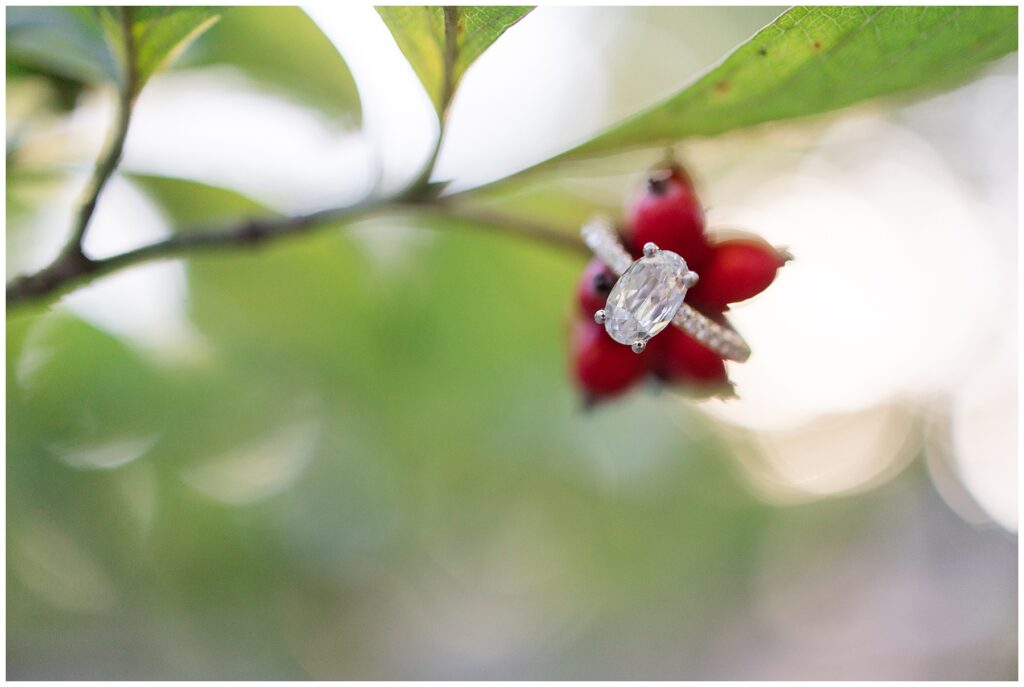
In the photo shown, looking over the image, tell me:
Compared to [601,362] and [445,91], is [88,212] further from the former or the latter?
[601,362]

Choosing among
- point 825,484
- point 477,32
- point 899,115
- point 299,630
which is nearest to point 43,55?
point 477,32

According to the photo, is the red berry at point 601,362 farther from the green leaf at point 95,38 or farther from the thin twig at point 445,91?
the green leaf at point 95,38

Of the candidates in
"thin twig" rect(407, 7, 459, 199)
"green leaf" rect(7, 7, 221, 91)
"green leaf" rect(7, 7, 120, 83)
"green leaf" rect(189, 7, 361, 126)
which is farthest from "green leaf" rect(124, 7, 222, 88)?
"green leaf" rect(189, 7, 361, 126)

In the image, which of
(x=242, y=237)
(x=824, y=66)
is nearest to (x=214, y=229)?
(x=242, y=237)

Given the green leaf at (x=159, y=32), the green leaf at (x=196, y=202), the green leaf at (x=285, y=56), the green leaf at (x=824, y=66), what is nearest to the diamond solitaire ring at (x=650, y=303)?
the green leaf at (x=824, y=66)

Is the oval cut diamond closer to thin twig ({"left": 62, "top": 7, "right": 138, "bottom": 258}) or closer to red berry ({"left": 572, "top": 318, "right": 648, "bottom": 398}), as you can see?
red berry ({"left": 572, "top": 318, "right": 648, "bottom": 398})

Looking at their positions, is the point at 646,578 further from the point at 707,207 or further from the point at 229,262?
the point at 707,207
